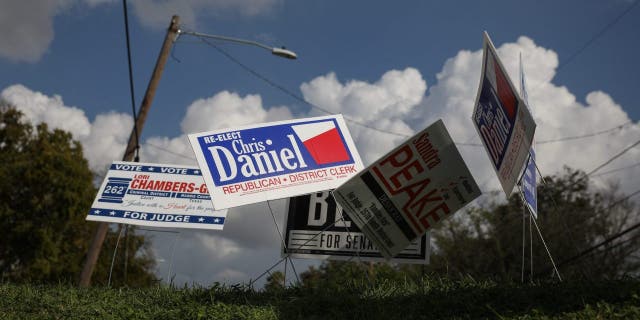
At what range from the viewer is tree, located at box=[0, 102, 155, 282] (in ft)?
99.3

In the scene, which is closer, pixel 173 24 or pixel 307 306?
pixel 307 306

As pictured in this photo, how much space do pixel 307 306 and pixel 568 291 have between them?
9.72ft

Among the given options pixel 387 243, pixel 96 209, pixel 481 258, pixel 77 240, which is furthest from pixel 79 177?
pixel 387 243

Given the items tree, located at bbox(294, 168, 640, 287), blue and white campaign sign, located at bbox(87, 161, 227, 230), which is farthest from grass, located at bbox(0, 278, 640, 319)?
tree, located at bbox(294, 168, 640, 287)

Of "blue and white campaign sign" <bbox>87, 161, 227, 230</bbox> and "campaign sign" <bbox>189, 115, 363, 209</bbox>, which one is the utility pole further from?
"campaign sign" <bbox>189, 115, 363, 209</bbox>

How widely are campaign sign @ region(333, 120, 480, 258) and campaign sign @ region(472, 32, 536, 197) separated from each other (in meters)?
0.56

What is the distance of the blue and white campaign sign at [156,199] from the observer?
12.5 meters

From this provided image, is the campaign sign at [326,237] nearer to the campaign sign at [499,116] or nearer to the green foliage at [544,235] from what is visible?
the campaign sign at [499,116]

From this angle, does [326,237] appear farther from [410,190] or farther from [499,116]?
[499,116]

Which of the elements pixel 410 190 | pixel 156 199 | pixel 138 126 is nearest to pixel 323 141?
pixel 410 190

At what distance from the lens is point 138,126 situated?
57.0ft

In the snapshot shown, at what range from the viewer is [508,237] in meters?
36.0

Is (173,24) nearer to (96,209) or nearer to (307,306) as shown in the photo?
(96,209)

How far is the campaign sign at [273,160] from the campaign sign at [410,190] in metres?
1.12
